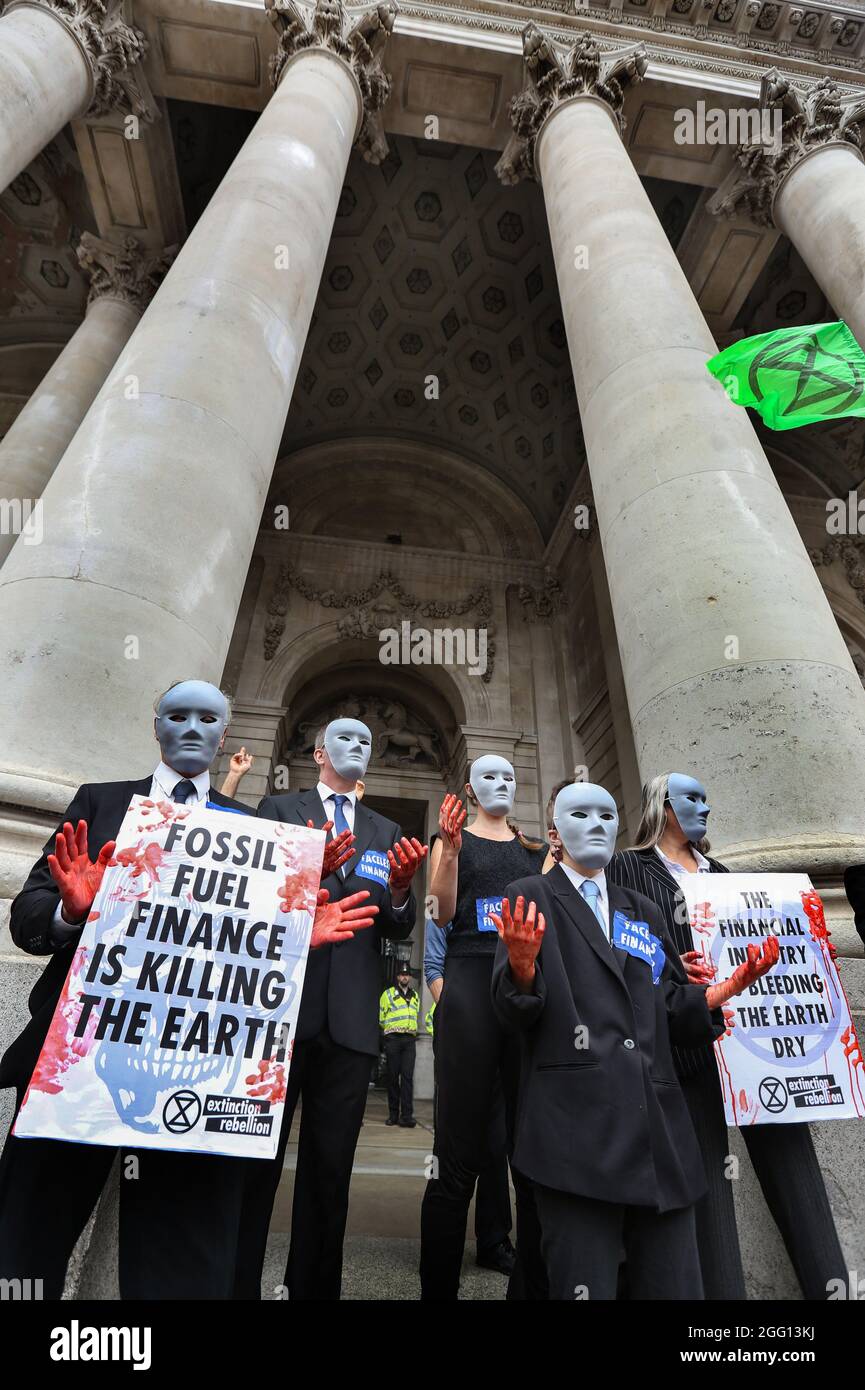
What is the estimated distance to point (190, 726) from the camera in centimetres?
249

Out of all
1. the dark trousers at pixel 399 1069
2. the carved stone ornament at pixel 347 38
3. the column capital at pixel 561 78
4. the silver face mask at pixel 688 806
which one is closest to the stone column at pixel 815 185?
the column capital at pixel 561 78

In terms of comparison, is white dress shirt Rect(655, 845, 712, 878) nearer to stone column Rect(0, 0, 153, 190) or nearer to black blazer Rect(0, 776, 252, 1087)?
black blazer Rect(0, 776, 252, 1087)

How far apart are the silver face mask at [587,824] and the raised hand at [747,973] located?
0.55 meters

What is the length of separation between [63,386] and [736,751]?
10.7 metres

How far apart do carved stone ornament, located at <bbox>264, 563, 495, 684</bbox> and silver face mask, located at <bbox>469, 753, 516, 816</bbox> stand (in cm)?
1231

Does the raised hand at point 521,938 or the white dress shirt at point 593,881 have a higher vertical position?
the white dress shirt at point 593,881

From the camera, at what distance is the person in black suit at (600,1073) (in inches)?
75.0

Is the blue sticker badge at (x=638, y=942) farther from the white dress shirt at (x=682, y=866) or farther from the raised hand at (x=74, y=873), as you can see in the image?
the raised hand at (x=74, y=873)

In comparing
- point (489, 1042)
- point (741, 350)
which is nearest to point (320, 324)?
point (741, 350)

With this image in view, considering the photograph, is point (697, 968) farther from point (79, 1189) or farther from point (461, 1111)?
point (79, 1189)

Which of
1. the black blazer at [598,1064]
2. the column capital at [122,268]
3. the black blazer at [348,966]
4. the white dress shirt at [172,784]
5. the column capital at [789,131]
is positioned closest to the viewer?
the black blazer at [598,1064]

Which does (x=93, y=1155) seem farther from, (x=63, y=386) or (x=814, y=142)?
(x=814, y=142)

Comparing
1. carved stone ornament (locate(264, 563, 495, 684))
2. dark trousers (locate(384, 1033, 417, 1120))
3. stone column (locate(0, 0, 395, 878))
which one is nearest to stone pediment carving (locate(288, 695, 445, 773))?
carved stone ornament (locate(264, 563, 495, 684))

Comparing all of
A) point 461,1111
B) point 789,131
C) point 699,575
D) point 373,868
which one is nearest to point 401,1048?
point 461,1111
